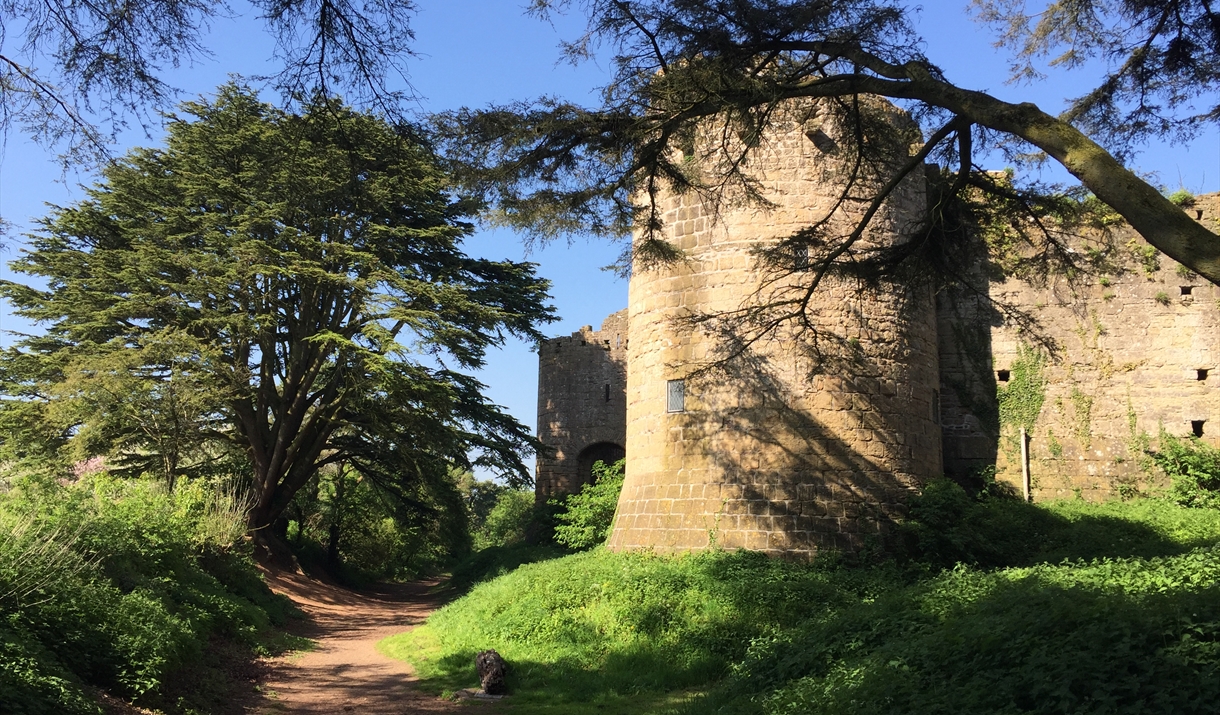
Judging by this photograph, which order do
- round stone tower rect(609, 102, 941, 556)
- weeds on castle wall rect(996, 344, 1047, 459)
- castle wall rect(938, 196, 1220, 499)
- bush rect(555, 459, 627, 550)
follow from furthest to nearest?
bush rect(555, 459, 627, 550)
weeds on castle wall rect(996, 344, 1047, 459)
castle wall rect(938, 196, 1220, 499)
round stone tower rect(609, 102, 941, 556)

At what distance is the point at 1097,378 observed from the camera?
14641mm

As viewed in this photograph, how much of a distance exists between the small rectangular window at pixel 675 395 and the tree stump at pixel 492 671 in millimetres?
4572

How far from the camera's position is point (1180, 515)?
41.8 ft

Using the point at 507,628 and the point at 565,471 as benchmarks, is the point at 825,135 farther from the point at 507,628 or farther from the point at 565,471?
the point at 565,471

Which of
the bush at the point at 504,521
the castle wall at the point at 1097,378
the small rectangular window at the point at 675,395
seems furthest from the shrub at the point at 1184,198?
the bush at the point at 504,521

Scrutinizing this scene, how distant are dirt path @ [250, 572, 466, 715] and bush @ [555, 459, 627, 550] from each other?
3.39m

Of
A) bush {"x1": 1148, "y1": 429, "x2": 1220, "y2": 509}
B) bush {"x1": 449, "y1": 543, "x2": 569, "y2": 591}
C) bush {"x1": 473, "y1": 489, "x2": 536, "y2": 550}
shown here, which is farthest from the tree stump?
bush {"x1": 473, "y1": 489, "x2": 536, "y2": 550}

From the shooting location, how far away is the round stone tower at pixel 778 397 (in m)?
11.5

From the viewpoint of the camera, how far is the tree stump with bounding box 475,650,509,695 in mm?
8688

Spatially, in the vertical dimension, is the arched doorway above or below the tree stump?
above

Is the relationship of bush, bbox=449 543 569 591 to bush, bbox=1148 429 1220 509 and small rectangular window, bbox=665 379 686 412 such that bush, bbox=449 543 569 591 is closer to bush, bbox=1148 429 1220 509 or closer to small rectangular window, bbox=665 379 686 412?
small rectangular window, bbox=665 379 686 412

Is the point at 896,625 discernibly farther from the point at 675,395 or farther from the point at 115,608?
the point at 115,608

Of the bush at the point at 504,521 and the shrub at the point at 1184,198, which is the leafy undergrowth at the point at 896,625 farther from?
the bush at the point at 504,521

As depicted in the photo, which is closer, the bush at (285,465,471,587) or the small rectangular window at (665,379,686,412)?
the small rectangular window at (665,379,686,412)
